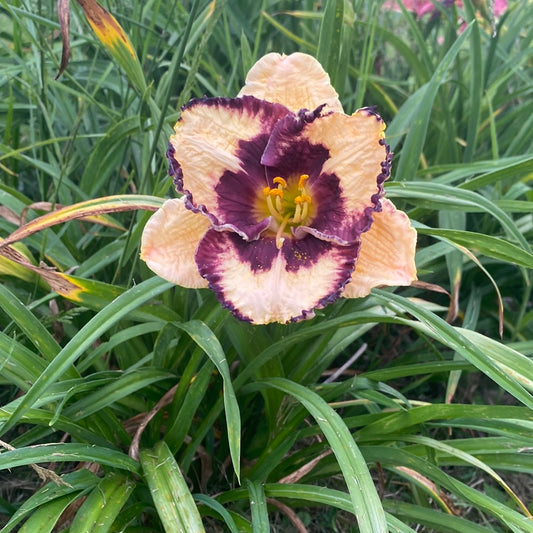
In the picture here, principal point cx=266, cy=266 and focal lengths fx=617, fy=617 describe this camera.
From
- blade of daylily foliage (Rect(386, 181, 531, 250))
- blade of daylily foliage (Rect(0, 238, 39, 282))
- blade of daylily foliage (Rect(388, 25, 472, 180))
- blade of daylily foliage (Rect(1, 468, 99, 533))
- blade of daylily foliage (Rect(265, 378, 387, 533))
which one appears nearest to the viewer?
blade of daylily foliage (Rect(265, 378, 387, 533))

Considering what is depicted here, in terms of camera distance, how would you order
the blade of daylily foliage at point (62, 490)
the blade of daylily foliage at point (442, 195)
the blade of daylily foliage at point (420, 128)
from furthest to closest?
1. the blade of daylily foliage at point (420, 128)
2. the blade of daylily foliage at point (442, 195)
3. the blade of daylily foliage at point (62, 490)

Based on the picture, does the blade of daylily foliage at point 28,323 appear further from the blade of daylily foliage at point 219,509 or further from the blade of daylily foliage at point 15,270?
the blade of daylily foliage at point 219,509

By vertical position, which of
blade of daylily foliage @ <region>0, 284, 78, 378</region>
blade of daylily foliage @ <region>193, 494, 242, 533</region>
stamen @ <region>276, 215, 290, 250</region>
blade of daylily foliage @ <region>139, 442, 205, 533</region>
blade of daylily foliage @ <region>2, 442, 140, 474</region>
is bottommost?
blade of daylily foliage @ <region>193, 494, 242, 533</region>

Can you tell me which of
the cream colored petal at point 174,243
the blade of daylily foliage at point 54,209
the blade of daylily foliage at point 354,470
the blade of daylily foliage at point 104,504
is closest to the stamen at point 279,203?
the cream colored petal at point 174,243

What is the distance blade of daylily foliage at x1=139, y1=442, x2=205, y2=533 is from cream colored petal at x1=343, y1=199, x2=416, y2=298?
0.38m

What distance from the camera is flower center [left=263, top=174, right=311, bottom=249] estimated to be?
95 cm

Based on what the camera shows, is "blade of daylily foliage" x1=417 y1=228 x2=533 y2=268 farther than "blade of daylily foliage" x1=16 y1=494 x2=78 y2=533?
Yes

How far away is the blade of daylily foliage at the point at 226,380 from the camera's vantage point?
0.87 m

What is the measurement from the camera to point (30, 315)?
1004 mm

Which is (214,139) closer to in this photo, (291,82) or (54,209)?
(291,82)

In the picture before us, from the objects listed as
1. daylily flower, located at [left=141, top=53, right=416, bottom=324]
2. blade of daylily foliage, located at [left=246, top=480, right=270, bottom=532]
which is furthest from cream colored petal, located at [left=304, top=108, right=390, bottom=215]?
blade of daylily foliage, located at [left=246, top=480, right=270, bottom=532]

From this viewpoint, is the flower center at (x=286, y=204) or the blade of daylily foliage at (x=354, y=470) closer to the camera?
the blade of daylily foliage at (x=354, y=470)

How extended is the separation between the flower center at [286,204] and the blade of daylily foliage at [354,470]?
10.5 inches

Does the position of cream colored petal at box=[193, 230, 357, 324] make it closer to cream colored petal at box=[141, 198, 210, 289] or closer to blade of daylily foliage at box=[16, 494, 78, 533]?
cream colored petal at box=[141, 198, 210, 289]
